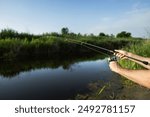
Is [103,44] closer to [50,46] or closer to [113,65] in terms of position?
[50,46]

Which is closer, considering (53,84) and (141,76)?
(141,76)

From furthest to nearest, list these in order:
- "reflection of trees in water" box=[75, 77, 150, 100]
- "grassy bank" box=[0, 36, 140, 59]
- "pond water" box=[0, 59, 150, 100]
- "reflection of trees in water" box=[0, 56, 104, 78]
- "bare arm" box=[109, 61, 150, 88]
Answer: "grassy bank" box=[0, 36, 140, 59], "reflection of trees in water" box=[0, 56, 104, 78], "pond water" box=[0, 59, 150, 100], "reflection of trees in water" box=[75, 77, 150, 100], "bare arm" box=[109, 61, 150, 88]

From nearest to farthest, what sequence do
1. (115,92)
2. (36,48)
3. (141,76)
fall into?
(141,76) < (115,92) < (36,48)

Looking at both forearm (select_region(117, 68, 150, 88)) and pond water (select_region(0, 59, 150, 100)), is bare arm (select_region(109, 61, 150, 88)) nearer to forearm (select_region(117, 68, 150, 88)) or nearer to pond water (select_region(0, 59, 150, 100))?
forearm (select_region(117, 68, 150, 88))

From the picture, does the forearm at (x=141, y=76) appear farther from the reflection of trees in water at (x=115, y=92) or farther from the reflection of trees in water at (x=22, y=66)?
the reflection of trees in water at (x=22, y=66)

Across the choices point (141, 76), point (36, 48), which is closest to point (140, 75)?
point (141, 76)

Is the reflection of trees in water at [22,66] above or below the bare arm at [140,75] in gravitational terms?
below

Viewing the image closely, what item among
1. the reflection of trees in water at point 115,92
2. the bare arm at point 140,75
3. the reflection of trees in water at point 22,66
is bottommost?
the reflection of trees in water at point 22,66

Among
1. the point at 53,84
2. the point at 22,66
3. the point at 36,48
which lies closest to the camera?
the point at 53,84

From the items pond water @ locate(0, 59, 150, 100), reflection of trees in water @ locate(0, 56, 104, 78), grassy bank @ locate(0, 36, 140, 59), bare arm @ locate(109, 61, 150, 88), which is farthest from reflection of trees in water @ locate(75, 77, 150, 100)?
grassy bank @ locate(0, 36, 140, 59)

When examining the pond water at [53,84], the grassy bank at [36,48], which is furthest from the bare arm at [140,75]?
the grassy bank at [36,48]

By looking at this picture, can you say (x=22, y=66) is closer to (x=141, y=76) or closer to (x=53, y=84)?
(x=53, y=84)

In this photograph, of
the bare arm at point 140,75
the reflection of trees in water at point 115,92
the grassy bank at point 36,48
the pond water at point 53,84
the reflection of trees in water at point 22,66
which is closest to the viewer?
the bare arm at point 140,75

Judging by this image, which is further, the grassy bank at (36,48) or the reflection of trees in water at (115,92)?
the grassy bank at (36,48)
